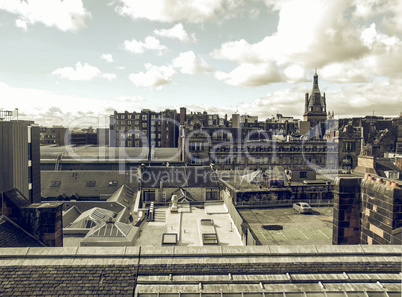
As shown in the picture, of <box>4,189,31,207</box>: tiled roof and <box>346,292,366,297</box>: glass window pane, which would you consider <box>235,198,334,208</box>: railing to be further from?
<box>4,189,31,207</box>: tiled roof

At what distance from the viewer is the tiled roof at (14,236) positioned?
46.5ft

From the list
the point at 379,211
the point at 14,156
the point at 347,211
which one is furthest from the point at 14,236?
the point at 379,211

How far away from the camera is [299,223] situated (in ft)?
93.9

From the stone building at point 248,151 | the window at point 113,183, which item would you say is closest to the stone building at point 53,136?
the stone building at point 248,151

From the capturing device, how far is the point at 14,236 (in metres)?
14.7

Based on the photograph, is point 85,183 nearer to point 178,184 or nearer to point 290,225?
point 178,184

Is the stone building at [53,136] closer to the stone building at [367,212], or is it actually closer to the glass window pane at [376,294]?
the stone building at [367,212]

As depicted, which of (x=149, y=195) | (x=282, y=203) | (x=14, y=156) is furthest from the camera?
(x=149, y=195)

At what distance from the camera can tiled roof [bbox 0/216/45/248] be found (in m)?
14.2

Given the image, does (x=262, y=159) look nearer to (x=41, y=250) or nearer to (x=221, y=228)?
(x=221, y=228)

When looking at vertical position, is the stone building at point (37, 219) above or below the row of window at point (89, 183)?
above

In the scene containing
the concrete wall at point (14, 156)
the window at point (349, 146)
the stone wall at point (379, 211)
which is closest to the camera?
the stone wall at point (379, 211)

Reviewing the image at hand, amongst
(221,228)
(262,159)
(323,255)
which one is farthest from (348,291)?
(262,159)

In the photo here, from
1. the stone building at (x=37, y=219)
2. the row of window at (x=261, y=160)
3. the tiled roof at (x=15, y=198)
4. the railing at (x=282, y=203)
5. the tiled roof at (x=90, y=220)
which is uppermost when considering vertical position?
the tiled roof at (x=15, y=198)
